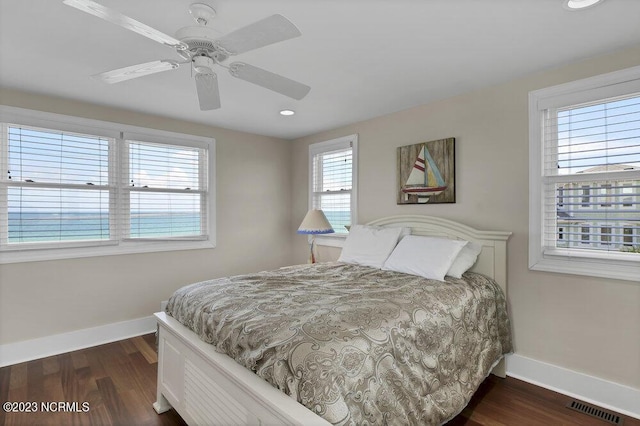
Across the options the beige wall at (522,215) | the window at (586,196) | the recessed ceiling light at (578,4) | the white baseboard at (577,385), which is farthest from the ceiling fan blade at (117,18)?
the white baseboard at (577,385)

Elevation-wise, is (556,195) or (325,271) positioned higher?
(556,195)

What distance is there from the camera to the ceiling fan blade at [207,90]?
6.28 ft

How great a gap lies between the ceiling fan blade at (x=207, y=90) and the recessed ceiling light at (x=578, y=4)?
193 cm

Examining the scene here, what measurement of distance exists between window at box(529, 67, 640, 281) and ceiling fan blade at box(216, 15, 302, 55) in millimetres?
2153

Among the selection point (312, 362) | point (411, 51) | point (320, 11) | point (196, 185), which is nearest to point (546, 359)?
point (312, 362)

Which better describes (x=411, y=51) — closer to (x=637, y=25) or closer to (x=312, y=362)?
(x=637, y=25)

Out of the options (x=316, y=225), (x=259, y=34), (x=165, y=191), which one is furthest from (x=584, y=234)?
(x=165, y=191)

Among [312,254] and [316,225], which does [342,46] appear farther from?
[312,254]

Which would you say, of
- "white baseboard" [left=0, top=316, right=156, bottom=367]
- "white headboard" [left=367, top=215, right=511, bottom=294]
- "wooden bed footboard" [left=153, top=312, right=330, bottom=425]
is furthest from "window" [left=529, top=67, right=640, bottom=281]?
"white baseboard" [left=0, top=316, right=156, bottom=367]

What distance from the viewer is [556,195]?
255cm

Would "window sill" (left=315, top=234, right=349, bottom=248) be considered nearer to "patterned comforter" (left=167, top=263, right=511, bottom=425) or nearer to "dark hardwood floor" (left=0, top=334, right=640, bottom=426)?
"patterned comforter" (left=167, top=263, right=511, bottom=425)

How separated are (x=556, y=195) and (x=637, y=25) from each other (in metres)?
1.15

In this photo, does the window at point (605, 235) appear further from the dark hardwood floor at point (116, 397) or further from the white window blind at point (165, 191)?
the white window blind at point (165, 191)

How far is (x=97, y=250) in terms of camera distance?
337 cm
